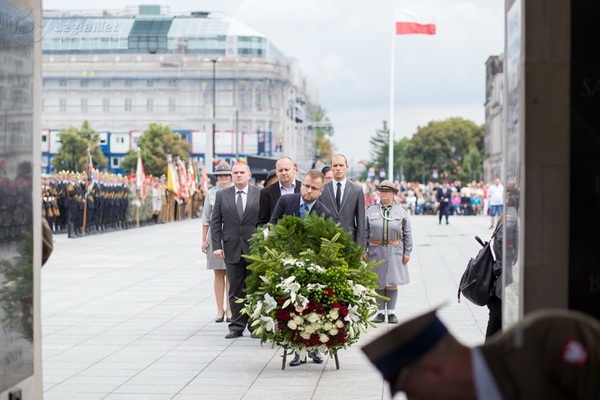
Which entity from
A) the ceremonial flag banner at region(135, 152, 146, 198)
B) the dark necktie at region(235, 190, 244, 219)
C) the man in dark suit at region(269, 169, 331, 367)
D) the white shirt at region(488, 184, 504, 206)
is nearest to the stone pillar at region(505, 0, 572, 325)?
the man in dark suit at region(269, 169, 331, 367)

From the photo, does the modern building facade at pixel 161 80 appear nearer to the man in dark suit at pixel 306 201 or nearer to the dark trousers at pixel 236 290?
the dark trousers at pixel 236 290

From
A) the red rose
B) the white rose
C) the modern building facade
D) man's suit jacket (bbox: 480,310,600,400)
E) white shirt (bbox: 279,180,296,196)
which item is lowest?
the white rose

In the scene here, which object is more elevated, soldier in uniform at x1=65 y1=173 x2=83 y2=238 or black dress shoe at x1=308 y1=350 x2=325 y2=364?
soldier in uniform at x1=65 y1=173 x2=83 y2=238

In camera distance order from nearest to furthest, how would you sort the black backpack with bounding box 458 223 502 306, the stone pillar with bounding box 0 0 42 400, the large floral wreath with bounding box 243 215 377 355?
the stone pillar with bounding box 0 0 42 400 < the black backpack with bounding box 458 223 502 306 < the large floral wreath with bounding box 243 215 377 355

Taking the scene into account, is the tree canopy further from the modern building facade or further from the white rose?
the white rose

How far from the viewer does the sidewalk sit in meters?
9.65

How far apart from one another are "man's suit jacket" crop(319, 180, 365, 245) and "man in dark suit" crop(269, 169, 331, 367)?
3.64 feet

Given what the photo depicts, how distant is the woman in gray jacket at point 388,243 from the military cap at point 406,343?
11.5 m

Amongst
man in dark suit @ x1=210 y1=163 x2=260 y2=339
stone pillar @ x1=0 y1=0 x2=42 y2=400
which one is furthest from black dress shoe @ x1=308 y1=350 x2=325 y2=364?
stone pillar @ x1=0 y1=0 x2=42 y2=400

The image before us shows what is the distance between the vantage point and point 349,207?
13.4 metres

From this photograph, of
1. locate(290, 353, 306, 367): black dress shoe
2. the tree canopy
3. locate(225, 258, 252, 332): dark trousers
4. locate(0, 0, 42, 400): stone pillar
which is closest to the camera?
locate(0, 0, 42, 400): stone pillar

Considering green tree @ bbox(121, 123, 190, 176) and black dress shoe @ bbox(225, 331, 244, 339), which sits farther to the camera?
green tree @ bbox(121, 123, 190, 176)

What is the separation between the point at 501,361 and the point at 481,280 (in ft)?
20.9

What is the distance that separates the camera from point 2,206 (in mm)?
6688
